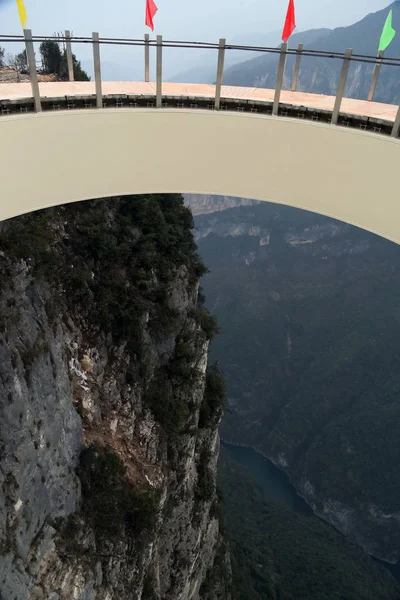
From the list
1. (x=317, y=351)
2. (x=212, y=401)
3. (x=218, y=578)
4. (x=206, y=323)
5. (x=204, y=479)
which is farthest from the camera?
(x=317, y=351)

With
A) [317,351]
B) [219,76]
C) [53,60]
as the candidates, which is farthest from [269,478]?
[219,76]

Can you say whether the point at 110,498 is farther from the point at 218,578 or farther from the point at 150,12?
the point at 218,578

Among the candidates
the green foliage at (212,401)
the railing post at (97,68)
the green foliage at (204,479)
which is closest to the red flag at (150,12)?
the railing post at (97,68)

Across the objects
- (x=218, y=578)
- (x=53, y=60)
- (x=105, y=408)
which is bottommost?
(x=218, y=578)

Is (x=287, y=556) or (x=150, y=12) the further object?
(x=287, y=556)

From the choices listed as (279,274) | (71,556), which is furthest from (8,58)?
(279,274)

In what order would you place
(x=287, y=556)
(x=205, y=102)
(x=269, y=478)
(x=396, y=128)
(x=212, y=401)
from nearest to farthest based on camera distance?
(x=396, y=128)
(x=205, y=102)
(x=212, y=401)
(x=287, y=556)
(x=269, y=478)

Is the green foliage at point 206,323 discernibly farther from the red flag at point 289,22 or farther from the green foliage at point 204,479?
the red flag at point 289,22
